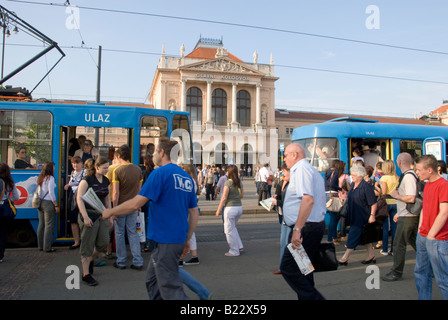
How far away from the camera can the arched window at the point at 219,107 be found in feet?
191

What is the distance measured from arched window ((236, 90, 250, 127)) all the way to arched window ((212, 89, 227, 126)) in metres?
2.28

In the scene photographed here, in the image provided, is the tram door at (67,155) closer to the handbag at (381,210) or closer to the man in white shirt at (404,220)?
the handbag at (381,210)

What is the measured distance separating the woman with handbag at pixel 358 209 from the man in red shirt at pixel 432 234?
1.94m

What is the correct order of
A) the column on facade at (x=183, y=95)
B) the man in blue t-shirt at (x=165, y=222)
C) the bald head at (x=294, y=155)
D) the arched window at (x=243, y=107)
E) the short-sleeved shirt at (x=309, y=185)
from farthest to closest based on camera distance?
the arched window at (x=243, y=107)
the column on facade at (x=183, y=95)
the bald head at (x=294, y=155)
the short-sleeved shirt at (x=309, y=185)
the man in blue t-shirt at (x=165, y=222)

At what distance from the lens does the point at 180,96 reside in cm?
5609

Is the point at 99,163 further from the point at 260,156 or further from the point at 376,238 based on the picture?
the point at 260,156

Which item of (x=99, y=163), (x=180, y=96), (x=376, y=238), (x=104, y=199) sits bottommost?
(x=376, y=238)

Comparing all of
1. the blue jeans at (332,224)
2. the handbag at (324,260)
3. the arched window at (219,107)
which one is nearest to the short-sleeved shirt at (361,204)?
the blue jeans at (332,224)

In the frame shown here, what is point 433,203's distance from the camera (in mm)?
3916

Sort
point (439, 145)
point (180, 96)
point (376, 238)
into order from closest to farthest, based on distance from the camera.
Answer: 1. point (376, 238)
2. point (439, 145)
3. point (180, 96)

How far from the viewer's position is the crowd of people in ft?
11.1

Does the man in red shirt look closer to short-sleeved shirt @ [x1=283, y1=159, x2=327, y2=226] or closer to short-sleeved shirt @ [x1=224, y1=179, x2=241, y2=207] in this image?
short-sleeved shirt @ [x1=283, y1=159, x2=327, y2=226]
